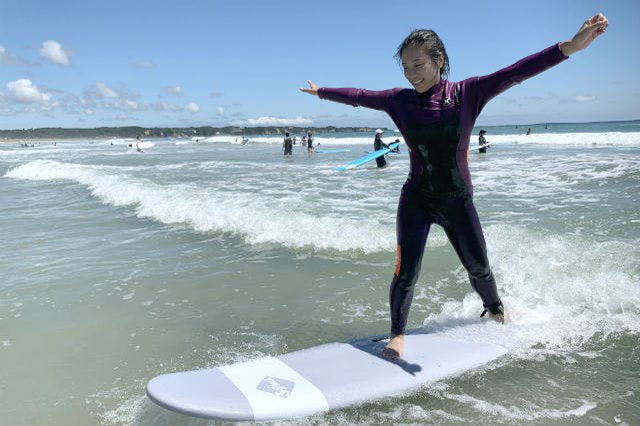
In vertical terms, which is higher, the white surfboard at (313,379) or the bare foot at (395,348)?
the bare foot at (395,348)

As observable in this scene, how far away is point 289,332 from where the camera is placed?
11.8ft

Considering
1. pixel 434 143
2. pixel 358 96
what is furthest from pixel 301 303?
pixel 434 143

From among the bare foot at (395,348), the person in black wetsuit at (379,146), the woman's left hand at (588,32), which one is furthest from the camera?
the person in black wetsuit at (379,146)

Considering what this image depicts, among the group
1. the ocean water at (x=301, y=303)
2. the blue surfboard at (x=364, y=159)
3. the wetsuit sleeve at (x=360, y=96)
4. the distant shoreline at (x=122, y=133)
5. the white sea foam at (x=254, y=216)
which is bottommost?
the ocean water at (x=301, y=303)

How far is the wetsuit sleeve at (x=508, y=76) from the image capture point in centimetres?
237

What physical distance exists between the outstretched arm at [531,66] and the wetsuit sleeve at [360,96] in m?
0.50

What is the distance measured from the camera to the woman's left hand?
219cm

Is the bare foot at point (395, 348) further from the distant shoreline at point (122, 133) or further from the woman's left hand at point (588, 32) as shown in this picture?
the distant shoreline at point (122, 133)

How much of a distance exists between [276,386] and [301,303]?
A: 1.65 m

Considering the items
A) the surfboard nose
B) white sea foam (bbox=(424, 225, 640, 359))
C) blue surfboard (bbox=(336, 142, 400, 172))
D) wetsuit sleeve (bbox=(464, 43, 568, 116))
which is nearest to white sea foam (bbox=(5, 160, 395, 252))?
white sea foam (bbox=(424, 225, 640, 359))

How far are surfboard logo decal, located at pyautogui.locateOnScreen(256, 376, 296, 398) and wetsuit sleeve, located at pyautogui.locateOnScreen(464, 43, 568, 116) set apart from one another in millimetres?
1920

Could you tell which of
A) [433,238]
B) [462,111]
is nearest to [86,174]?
[433,238]

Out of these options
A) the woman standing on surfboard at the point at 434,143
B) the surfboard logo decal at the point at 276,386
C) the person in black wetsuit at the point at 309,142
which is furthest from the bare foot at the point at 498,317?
the person in black wetsuit at the point at 309,142

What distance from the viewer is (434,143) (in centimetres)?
264
